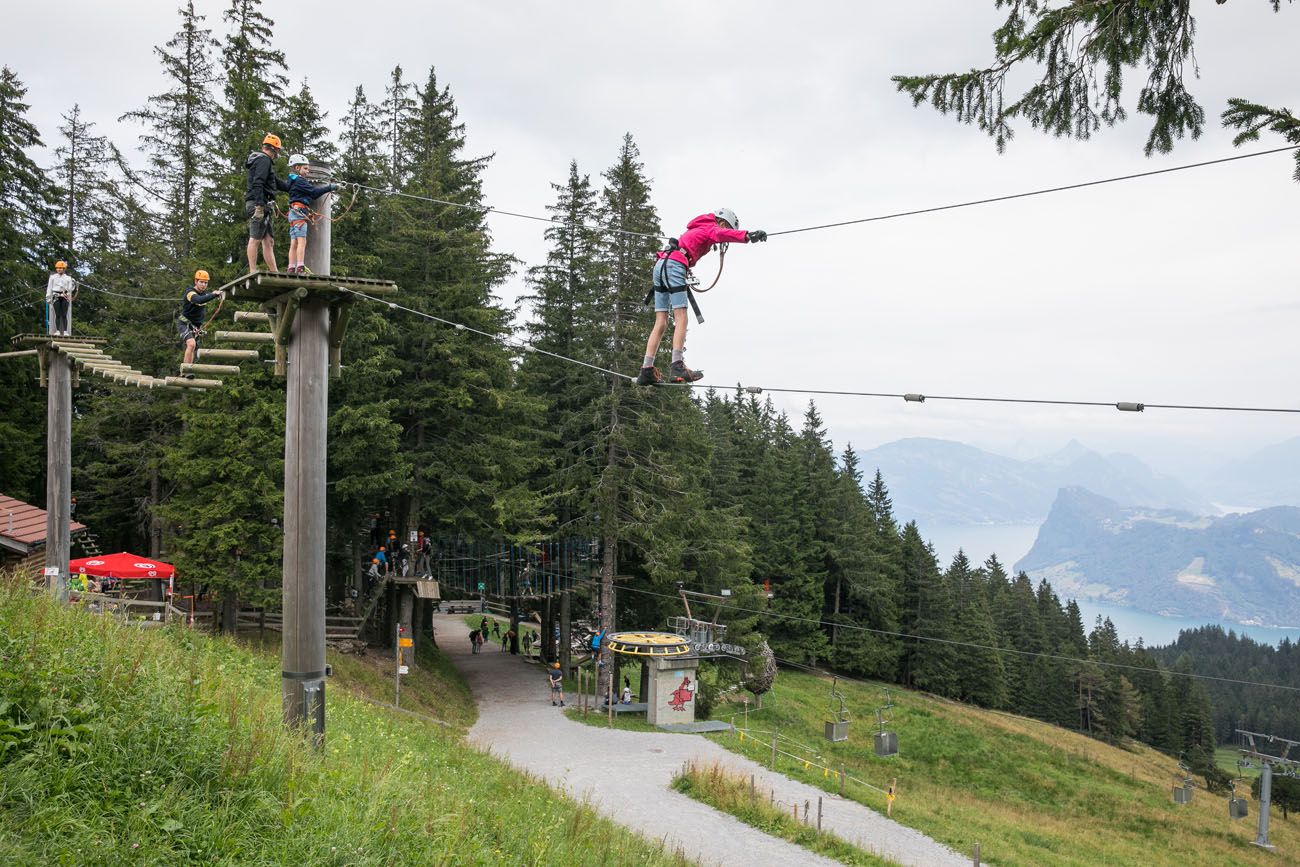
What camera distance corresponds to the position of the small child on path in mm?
7629

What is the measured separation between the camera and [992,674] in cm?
6066

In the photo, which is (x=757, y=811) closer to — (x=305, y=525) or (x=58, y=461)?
(x=305, y=525)

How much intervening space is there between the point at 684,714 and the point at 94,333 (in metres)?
24.0

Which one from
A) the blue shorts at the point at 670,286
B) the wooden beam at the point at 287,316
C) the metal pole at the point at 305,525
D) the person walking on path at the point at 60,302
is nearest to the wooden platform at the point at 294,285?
the wooden beam at the point at 287,316

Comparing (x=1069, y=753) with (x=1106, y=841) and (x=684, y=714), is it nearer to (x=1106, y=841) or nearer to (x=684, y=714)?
(x=1106, y=841)

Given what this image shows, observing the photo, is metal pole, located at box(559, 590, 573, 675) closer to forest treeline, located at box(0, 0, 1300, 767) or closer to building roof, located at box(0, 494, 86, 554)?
forest treeline, located at box(0, 0, 1300, 767)

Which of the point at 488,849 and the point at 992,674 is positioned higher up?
the point at 488,849

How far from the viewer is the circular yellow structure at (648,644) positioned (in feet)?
84.0

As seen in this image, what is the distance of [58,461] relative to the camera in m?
13.7

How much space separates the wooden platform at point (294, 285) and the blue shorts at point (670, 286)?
8.51 feet

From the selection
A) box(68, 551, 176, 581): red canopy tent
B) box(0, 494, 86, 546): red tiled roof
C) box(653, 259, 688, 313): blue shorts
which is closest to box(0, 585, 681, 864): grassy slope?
box(653, 259, 688, 313): blue shorts

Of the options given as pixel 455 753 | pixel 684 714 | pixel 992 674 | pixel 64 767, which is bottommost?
pixel 992 674

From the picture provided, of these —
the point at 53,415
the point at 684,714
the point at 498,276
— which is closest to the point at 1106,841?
the point at 684,714

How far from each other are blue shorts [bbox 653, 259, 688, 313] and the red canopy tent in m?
16.4
